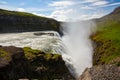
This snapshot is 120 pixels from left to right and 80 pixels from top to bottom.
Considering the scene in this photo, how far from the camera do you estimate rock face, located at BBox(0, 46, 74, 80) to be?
38.8 m

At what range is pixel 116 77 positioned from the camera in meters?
25.9

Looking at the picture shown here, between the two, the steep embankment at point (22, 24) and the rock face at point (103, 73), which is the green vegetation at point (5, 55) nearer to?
the rock face at point (103, 73)

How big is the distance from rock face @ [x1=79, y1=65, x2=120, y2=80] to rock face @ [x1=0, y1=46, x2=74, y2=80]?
14.8 meters

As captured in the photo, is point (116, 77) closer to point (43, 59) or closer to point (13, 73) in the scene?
→ point (13, 73)

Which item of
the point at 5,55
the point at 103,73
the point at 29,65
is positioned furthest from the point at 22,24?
the point at 103,73

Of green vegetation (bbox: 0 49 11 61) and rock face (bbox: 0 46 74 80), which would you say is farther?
green vegetation (bbox: 0 49 11 61)

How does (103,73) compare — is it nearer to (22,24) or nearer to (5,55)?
(5,55)

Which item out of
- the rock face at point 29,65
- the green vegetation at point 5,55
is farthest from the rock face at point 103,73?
the green vegetation at point 5,55

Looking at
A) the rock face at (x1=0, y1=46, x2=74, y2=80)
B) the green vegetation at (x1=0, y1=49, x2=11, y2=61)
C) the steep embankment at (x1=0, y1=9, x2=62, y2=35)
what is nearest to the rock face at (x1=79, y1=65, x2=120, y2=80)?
the rock face at (x1=0, y1=46, x2=74, y2=80)

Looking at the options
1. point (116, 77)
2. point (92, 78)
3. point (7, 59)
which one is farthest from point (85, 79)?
point (7, 59)

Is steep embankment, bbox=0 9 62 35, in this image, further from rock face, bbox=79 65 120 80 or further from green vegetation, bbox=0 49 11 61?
rock face, bbox=79 65 120 80

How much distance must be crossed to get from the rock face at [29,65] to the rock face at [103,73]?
48.4ft

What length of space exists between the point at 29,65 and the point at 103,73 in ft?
73.2

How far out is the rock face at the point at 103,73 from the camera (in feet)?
85.3
